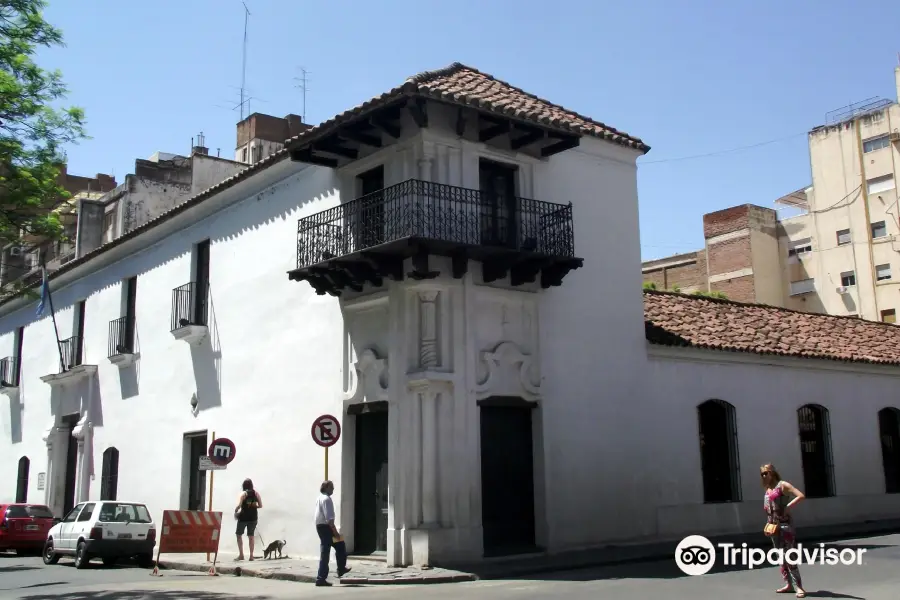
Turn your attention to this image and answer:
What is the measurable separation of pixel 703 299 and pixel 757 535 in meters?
6.41

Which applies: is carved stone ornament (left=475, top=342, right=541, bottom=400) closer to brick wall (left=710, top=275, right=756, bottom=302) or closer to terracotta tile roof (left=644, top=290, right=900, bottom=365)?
terracotta tile roof (left=644, top=290, right=900, bottom=365)

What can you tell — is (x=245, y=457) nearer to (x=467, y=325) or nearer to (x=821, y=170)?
(x=467, y=325)

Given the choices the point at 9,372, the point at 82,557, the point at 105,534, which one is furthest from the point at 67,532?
the point at 9,372

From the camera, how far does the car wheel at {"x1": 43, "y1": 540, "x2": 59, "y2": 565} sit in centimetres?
1819

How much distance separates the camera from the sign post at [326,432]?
1462 cm

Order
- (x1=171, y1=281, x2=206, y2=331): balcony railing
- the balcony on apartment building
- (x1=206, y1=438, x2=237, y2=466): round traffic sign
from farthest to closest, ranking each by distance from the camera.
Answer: (x1=171, y1=281, x2=206, y2=331): balcony railing
the balcony on apartment building
(x1=206, y1=438, x2=237, y2=466): round traffic sign

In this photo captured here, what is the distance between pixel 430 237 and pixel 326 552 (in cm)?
490

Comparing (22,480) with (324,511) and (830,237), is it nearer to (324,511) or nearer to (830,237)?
(324,511)

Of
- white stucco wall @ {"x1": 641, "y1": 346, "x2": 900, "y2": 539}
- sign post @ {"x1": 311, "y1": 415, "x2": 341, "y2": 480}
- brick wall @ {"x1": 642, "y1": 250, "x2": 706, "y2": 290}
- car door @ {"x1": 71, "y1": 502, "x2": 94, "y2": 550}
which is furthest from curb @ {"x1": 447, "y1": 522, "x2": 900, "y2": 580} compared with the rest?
brick wall @ {"x1": 642, "y1": 250, "x2": 706, "y2": 290}

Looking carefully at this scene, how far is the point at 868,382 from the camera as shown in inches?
890

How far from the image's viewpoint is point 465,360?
1498cm

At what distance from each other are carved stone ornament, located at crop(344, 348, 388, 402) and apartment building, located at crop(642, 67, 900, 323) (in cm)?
3321

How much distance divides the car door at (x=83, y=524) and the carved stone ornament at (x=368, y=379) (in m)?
5.71

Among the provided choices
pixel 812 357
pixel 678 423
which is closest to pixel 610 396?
pixel 678 423
